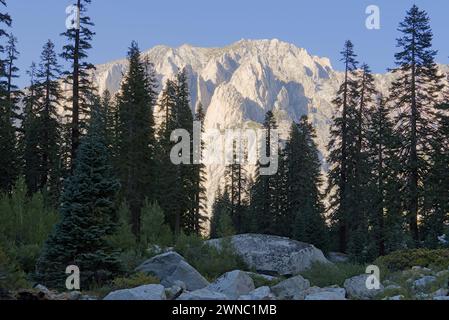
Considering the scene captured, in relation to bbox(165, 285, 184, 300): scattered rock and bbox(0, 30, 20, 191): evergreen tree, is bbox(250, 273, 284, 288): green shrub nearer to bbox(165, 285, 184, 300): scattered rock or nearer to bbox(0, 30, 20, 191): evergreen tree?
bbox(165, 285, 184, 300): scattered rock

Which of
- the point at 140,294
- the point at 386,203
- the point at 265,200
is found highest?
the point at 265,200

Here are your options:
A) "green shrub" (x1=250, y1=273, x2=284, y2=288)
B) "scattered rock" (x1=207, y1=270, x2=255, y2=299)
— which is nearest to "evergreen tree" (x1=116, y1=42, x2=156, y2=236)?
"green shrub" (x1=250, y1=273, x2=284, y2=288)

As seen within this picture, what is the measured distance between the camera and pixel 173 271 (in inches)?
479

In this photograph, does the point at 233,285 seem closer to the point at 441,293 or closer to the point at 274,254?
the point at 441,293

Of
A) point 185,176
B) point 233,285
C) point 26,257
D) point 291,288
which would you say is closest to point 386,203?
point 185,176

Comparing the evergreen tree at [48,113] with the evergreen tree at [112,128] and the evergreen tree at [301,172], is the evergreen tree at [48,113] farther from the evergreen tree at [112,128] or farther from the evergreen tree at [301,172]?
the evergreen tree at [301,172]

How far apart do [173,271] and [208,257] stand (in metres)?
3.64

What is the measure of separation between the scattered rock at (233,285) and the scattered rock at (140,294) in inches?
82.5

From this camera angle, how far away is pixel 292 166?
47781 mm

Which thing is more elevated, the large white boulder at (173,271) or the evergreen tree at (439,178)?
the evergreen tree at (439,178)

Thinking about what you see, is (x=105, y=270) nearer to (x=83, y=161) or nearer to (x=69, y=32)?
(x=83, y=161)

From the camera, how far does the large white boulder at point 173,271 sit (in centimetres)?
1158

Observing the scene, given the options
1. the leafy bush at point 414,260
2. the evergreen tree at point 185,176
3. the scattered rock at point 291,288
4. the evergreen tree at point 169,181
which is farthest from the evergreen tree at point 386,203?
the scattered rock at point 291,288
